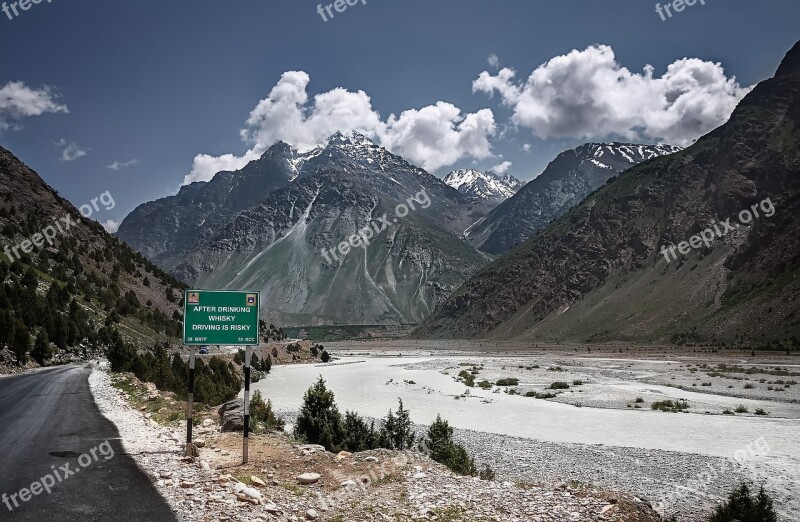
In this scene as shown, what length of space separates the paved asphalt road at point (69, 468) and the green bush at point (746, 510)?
12521 millimetres

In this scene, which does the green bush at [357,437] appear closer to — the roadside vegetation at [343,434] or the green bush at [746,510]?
the roadside vegetation at [343,434]

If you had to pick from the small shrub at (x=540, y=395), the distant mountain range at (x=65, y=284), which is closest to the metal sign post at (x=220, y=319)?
the distant mountain range at (x=65, y=284)

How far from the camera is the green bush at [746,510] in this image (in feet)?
39.2

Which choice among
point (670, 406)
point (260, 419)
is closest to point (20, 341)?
point (260, 419)

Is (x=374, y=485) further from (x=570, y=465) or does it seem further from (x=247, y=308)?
(x=570, y=465)

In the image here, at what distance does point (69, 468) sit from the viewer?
11391mm

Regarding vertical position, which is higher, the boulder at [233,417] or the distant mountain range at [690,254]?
the distant mountain range at [690,254]

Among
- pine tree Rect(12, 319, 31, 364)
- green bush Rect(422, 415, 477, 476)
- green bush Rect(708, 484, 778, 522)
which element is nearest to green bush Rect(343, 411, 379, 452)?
green bush Rect(422, 415, 477, 476)

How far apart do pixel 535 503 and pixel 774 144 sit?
6425 inches

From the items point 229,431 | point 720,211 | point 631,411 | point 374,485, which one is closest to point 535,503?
point 374,485

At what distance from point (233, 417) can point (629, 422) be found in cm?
2556

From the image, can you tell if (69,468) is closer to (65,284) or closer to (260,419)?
(260,419)

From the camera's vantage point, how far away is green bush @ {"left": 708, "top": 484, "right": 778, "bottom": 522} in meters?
11.9

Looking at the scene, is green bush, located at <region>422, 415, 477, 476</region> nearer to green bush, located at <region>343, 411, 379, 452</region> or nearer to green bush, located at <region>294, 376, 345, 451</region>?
green bush, located at <region>343, 411, 379, 452</region>
